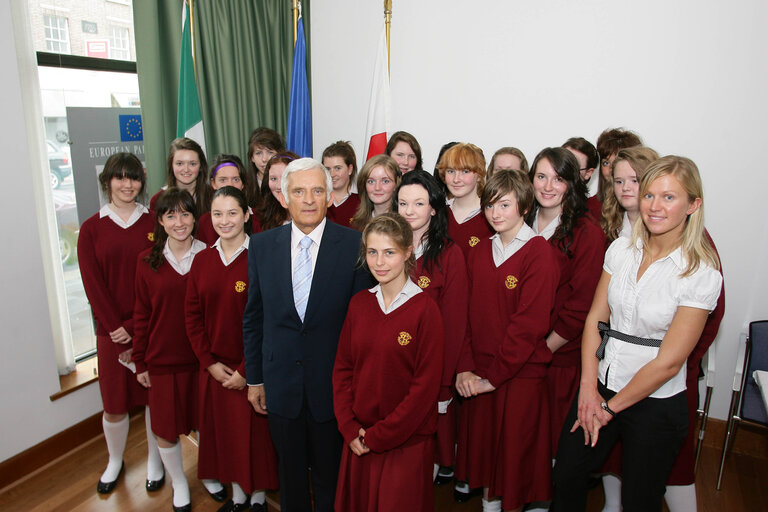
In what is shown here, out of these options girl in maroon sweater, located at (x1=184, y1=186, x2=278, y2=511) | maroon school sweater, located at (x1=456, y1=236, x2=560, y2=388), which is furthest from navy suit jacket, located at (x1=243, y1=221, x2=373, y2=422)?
maroon school sweater, located at (x1=456, y1=236, x2=560, y2=388)

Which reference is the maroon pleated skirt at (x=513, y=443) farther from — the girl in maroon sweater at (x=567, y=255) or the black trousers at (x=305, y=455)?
the black trousers at (x=305, y=455)

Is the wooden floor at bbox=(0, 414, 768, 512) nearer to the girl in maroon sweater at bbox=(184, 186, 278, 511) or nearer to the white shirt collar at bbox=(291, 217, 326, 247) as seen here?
the girl in maroon sweater at bbox=(184, 186, 278, 511)

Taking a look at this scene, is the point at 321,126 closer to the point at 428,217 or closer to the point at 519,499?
the point at 428,217

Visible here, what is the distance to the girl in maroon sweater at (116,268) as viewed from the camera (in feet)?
8.16

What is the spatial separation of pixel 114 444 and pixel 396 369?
6.24 ft

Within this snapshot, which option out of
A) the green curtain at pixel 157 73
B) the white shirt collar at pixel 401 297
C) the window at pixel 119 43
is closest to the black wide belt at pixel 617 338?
the white shirt collar at pixel 401 297

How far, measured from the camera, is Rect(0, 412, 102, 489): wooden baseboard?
2.69 m

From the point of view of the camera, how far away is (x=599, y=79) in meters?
3.29

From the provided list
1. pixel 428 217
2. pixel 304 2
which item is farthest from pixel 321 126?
pixel 428 217

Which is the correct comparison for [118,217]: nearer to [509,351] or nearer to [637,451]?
[509,351]

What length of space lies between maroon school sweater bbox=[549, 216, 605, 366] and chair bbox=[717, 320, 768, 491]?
4.08ft

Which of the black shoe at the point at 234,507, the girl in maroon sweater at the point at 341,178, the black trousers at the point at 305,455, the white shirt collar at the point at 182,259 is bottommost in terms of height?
the black shoe at the point at 234,507

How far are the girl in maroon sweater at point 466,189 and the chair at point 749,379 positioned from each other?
5.54 feet

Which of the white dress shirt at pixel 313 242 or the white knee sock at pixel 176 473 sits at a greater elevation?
the white dress shirt at pixel 313 242
